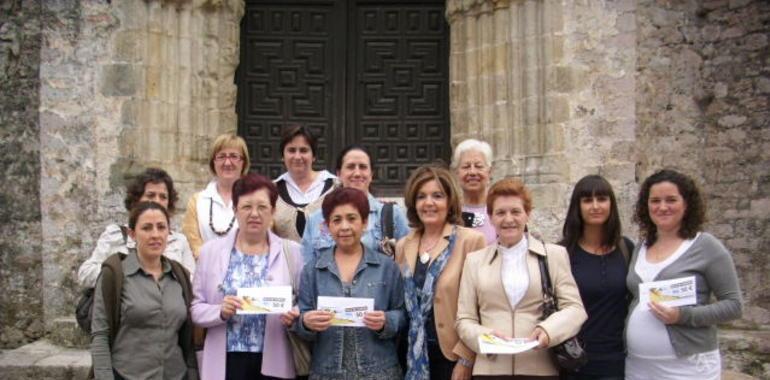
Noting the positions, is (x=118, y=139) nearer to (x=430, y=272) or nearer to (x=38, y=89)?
(x=38, y=89)

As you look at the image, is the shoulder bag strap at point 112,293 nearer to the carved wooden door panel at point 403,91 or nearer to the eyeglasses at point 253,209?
the eyeglasses at point 253,209

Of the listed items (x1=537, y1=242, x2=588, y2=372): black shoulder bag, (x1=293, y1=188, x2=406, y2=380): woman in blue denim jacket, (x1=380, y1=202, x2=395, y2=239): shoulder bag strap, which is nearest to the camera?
(x1=537, y1=242, x2=588, y2=372): black shoulder bag

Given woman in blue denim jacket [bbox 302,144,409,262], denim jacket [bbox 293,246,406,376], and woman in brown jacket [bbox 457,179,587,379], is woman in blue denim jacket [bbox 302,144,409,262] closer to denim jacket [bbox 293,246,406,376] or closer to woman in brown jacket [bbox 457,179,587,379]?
denim jacket [bbox 293,246,406,376]

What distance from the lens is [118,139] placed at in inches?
271

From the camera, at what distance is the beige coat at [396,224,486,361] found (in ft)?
12.7

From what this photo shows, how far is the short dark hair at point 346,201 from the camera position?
3912mm

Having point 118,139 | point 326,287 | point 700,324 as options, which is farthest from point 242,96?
point 700,324

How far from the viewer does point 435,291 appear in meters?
3.93

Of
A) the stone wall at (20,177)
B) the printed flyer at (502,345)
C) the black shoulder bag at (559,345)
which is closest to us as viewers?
the printed flyer at (502,345)

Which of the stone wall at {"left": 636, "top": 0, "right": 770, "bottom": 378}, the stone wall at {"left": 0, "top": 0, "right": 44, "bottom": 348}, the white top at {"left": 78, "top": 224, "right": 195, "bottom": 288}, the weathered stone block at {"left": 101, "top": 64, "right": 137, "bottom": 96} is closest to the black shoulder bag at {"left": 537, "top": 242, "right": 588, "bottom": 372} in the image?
the white top at {"left": 78, "top": 224, "right": 195, "bottom": 288}

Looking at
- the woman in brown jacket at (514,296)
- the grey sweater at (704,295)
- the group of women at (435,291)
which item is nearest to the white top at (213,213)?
the group of women at (435,291)

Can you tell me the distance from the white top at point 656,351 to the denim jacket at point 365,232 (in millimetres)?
1347

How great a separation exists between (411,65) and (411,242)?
4.24 meters

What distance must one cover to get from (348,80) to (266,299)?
15.1 ft
